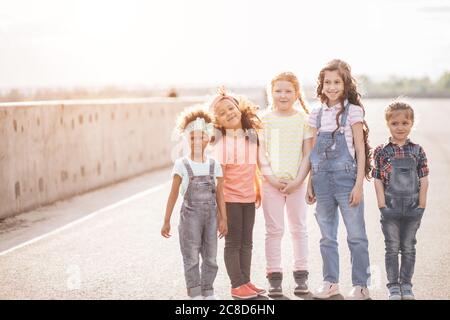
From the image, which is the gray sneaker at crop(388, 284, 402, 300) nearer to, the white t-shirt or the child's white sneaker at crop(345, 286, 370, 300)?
the child's white sneaker at crop(345, 286, 370, 300)

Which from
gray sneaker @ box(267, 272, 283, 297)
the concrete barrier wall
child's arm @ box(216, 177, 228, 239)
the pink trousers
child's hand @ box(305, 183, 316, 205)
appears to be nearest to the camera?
child's arm @ box(216, 177, 228, 239)

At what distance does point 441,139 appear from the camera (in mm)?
20766

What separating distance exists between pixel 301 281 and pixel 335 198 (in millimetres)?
694

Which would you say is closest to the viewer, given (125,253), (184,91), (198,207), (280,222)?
(198,207)

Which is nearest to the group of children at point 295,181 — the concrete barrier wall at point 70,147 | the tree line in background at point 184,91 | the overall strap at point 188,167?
the overall strap at point 188,167

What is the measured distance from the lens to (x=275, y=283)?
228 inches

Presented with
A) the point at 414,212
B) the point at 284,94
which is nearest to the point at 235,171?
the point at 284,94

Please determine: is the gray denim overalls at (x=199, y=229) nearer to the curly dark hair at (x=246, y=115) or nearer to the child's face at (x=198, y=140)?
the child's face at (x=198, y=140)

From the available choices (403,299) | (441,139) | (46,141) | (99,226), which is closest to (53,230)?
(99,226)

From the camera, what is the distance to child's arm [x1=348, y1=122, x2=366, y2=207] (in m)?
5.55

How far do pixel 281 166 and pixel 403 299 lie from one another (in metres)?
1.30

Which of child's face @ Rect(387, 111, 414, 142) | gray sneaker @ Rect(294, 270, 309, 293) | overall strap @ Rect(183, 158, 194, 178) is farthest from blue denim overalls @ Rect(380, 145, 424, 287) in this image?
overall strap @ Rect(183, 158, 194, 178)

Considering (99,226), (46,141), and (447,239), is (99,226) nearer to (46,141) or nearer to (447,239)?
(46,141)

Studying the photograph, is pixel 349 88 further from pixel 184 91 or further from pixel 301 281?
pixel 184 91
